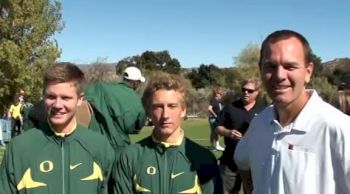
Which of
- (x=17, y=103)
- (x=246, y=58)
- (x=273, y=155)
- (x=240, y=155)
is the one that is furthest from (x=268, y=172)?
(x=246, y=58)

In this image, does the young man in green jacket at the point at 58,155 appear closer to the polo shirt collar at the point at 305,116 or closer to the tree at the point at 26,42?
the polo shirt collar at the point at 305,116

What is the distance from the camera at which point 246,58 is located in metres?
69.6

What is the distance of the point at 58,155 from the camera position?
3410mm

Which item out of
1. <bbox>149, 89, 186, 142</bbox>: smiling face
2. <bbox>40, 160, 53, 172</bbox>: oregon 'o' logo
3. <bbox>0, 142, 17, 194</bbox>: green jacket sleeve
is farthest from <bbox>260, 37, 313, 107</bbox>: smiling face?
<bbox>0, 142, 17, 194</bbox>: green jacket sleeve

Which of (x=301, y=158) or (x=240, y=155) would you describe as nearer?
(x=301, y=158)

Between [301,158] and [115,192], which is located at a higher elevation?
[301,158]

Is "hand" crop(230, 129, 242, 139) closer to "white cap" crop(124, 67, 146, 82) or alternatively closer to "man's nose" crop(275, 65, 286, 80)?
"white cap" crop(124, 67, 146, 82)

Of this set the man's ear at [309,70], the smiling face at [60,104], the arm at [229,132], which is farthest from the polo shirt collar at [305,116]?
the arm at [229,132]

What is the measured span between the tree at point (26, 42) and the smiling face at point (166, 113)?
1149 inches

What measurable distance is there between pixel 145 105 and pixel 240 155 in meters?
0.68

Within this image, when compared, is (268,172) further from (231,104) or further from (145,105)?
(231,104)

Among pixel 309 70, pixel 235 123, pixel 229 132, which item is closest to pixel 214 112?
pixel 235 123

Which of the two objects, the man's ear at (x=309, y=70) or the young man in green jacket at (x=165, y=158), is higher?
the man's ear at (x=309, y=70)

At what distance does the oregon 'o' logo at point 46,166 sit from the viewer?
3367 mm
